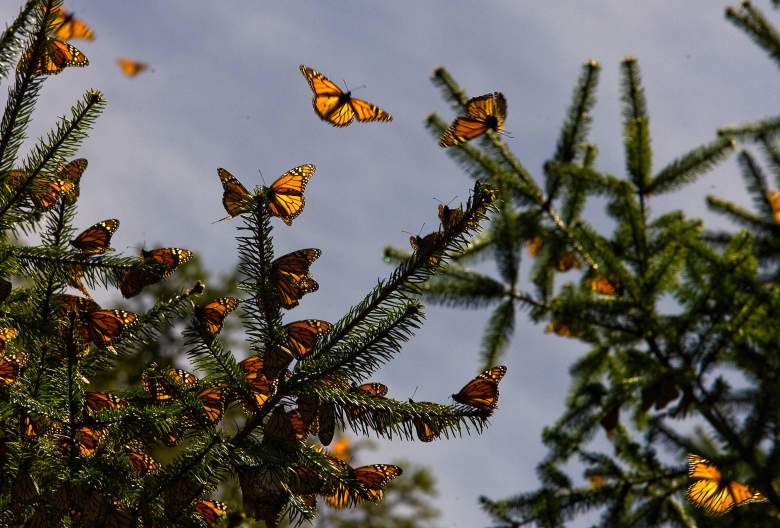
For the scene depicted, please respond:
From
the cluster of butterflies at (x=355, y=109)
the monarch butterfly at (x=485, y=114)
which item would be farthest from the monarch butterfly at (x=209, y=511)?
the cluster of butterflies at (x=355, y=109)

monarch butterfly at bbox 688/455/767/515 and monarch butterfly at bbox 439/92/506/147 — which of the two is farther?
monarch butterfly at bbox 439/92/506/147

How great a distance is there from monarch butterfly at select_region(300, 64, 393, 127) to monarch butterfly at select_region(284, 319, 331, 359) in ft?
4.54

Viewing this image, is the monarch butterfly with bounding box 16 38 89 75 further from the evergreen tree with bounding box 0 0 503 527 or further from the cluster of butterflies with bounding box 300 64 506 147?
the cluster of butterflies with bounding box 300 64 506 147

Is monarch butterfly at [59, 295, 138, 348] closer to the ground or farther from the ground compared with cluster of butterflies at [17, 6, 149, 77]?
closer to the ground

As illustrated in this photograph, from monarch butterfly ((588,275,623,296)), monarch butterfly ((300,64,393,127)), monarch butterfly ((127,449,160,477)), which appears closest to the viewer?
monarch butterfly ((127,449,160,477))

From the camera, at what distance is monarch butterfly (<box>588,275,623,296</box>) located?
4.71m

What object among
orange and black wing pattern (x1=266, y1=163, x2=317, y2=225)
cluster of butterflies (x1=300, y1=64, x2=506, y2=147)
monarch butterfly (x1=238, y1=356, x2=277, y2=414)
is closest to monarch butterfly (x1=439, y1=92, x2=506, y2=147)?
cluster of butterflies (x1=300, y1=64, x2=506, y2=147)

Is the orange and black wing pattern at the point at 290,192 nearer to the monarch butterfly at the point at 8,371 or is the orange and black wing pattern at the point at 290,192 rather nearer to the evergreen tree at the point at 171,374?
the evergreen tree at the point at 171,374

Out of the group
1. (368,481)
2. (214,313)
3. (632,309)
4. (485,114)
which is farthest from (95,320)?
(632,309)

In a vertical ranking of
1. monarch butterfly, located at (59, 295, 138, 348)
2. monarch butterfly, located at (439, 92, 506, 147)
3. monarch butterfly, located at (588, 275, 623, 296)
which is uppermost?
monarch butterfly, located at (588, 275, 623, 296)

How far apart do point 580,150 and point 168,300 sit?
3.76 metres

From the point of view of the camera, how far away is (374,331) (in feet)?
6.50

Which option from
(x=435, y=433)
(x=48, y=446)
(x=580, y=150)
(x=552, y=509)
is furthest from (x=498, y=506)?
(x=48, y=446)

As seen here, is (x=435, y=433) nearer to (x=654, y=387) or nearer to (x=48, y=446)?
(x=48, y=446)
